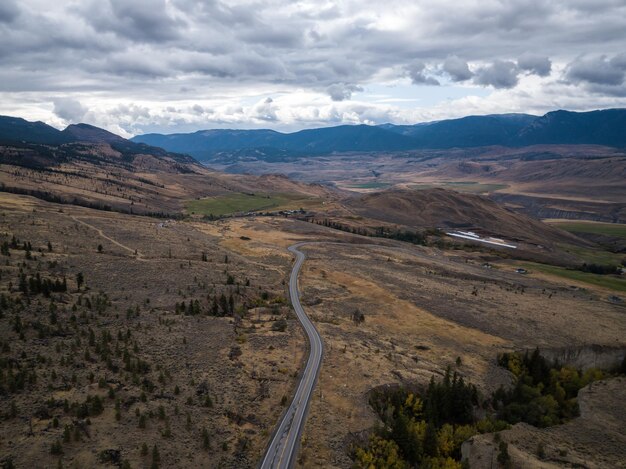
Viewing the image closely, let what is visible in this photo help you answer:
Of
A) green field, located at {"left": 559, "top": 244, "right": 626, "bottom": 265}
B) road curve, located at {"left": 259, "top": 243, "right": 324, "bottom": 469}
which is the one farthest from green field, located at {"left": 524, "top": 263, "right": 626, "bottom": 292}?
road curve, located at {"left": 259, "top": 243, "right": 324, "bottom": 469}

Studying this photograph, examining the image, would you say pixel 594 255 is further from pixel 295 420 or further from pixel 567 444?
pixel 295 420

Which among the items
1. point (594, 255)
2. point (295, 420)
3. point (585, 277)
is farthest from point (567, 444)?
point (594, 255)

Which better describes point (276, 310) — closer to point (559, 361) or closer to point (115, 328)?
point (115, 328)

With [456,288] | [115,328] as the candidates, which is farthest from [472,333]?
[115,328]

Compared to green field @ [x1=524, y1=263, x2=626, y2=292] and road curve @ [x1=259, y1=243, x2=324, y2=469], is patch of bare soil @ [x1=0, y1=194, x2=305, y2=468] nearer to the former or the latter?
road curve @ [x1=259, y1=243, x2=324, y2=469]

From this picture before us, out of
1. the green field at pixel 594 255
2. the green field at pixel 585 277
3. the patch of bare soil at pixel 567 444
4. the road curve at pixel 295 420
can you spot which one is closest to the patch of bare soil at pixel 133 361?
the road curve at pixel 295 420

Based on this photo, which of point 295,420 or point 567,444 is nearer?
point 295,420

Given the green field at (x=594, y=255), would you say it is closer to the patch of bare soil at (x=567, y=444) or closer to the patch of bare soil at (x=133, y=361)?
the patch of bare soil at (x=567, y=444)
